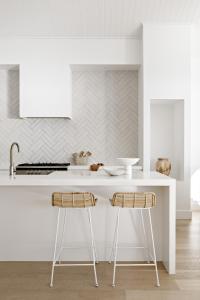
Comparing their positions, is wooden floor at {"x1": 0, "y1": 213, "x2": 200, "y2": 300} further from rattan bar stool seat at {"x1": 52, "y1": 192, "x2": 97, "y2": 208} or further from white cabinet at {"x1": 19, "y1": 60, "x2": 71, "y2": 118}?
white cabinet at {"x1": 19, "y1": 60, "x2": 71, "y2": 118}

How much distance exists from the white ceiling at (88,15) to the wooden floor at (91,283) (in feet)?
10.8

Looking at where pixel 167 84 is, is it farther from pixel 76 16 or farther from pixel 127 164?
pixel 127 164

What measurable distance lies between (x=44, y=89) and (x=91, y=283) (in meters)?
3.60

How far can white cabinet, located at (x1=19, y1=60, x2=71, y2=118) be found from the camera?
19.3 feet

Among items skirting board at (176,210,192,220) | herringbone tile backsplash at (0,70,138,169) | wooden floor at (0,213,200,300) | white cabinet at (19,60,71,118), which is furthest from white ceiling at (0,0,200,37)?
wooden floor at (0,213,200,300)

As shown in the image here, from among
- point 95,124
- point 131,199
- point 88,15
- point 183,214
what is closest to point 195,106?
point 95,124

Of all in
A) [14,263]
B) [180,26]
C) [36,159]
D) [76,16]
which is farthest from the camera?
[36,159]

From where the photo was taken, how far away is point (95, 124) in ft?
21.0

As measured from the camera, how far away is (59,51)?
5.91 meters

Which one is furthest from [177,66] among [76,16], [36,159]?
[36,159]

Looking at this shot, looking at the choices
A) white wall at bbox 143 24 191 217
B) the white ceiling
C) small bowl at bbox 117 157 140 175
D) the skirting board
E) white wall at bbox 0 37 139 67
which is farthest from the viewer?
the skirting board

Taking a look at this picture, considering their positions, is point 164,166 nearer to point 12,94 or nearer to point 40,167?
point 40,167

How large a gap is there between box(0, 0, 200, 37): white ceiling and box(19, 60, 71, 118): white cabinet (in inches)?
21.9

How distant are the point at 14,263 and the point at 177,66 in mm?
3847
